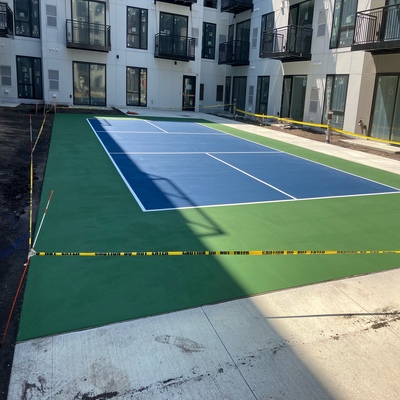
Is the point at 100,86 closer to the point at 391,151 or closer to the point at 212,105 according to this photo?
the point at 212,105

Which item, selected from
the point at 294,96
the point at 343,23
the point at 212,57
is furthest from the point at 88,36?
the point at 343,23

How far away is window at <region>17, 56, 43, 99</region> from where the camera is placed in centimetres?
2995

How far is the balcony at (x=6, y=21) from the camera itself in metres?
26.7

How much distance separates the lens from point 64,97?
30.4 meters

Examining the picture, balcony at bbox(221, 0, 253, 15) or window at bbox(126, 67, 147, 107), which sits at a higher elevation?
balcony at bbox(221, 0, 253, 15)

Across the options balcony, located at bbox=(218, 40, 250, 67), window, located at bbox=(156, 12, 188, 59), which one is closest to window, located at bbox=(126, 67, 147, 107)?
window, located at bbox=(156, 12, 188, 59)

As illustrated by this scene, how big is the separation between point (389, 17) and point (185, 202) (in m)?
15.7

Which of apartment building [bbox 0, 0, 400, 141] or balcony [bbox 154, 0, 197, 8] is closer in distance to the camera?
apartment building [bbox 0, 0, 400, 141]

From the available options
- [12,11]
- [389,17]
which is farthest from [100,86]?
[389,17]

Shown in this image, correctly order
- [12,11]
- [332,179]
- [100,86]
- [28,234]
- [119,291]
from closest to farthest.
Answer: [119,291]
[28,234]
[332,179]
[12,11]
[100,86]

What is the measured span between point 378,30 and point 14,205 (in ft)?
59.8

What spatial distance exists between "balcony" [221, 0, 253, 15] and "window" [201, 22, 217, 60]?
1961 millimetres

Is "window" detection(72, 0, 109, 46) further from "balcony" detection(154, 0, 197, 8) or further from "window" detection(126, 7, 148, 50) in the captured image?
"balcony" detection(154, 0, 197, 8)

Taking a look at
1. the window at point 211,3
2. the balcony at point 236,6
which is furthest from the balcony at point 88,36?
the window at point 211,3
